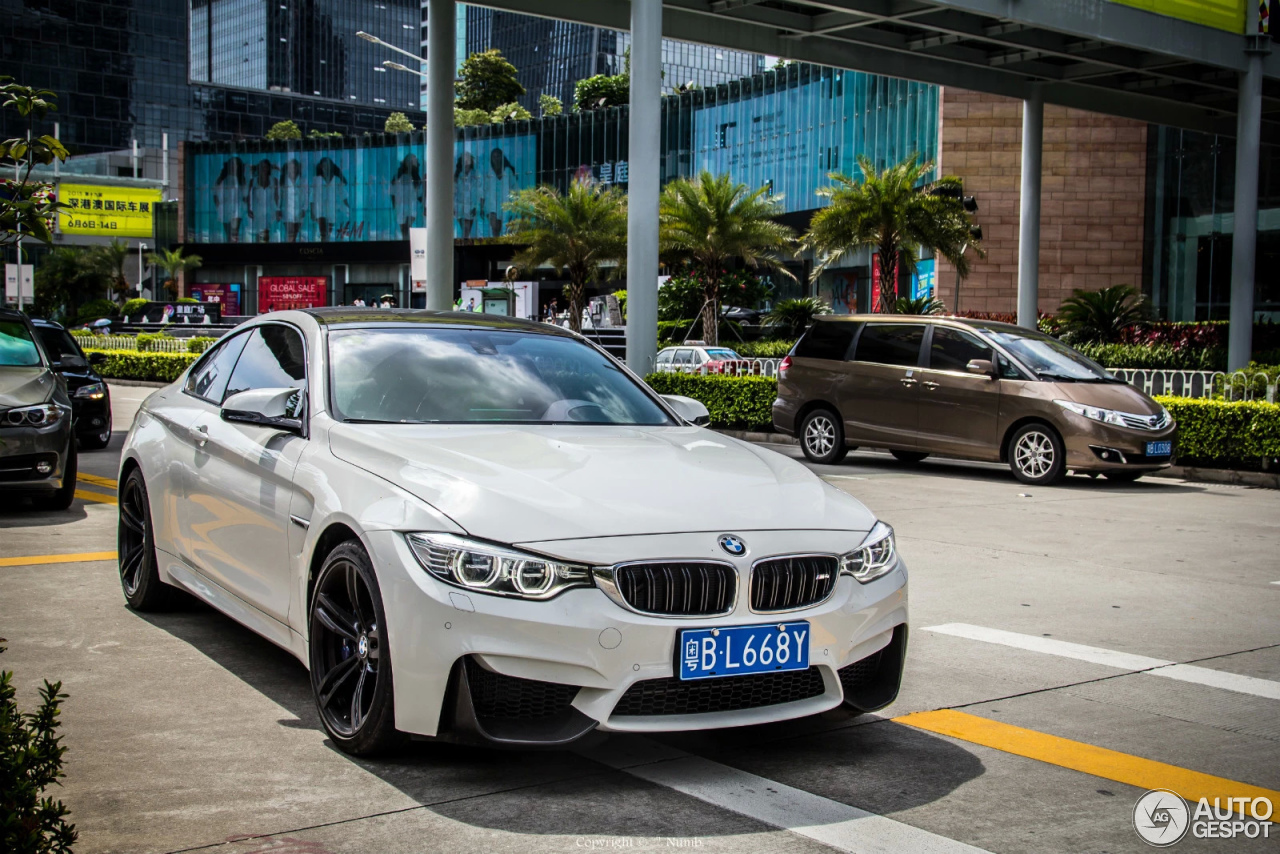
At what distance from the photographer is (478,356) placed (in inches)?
215

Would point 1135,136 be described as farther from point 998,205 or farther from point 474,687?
point 474,687

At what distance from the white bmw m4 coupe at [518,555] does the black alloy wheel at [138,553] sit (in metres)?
1.00

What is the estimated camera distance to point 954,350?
15102mm

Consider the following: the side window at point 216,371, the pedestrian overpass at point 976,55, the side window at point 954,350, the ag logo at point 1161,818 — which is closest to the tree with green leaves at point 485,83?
the pedestrian overpass at point 976,55

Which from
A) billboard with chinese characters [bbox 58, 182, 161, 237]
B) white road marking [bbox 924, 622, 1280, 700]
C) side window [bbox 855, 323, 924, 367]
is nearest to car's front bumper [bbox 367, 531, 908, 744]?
white road marking [bbox 924, 622, 1280, 700]

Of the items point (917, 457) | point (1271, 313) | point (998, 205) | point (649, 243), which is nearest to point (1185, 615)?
point (917, 457)

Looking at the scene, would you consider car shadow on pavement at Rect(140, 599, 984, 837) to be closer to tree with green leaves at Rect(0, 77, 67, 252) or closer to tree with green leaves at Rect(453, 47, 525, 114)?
tree with green leaves at Rect(0, 77, 67, 252)

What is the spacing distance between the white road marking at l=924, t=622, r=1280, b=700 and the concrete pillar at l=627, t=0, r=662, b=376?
14345mm

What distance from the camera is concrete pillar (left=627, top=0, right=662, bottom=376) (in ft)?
67.8

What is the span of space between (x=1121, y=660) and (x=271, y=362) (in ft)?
13.6

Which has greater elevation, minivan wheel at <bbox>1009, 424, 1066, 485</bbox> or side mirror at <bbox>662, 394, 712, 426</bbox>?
side mirror at <bbox>662, 394, 712, 426</bbox>

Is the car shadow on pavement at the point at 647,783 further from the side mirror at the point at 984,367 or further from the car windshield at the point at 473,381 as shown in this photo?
the side mirror at the point at 984,367

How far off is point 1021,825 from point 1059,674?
6.60ft

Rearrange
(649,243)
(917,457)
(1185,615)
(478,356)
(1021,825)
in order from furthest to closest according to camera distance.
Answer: (649,243) < (917,457) < (1185,615) < (478,356) < (1021,825)
